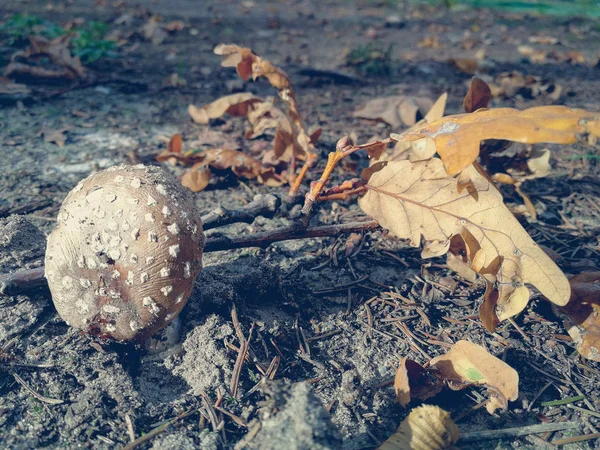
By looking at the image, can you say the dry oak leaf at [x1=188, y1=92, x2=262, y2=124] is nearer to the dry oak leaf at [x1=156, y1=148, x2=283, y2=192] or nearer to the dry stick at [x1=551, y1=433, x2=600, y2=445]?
the dry oak leaf at [x1=156, y1=148, x2=283, y2=192]

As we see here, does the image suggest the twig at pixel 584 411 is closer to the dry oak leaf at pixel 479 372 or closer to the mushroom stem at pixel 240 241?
the dry oak leaf at pixel 479 372

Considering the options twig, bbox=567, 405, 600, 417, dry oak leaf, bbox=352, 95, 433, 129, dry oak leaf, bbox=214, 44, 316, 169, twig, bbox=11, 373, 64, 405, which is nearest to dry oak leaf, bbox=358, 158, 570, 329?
twig, bbox=567, 405, 600, 417

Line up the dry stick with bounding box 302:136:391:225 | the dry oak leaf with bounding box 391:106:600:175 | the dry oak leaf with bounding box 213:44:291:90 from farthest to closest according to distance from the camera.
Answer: the dry oak leaf with bounding box 213:44:291:90 → the dry stick with bounding box 302:136:391:225 → the dry oak leaf with bounding box 391:106:600:175

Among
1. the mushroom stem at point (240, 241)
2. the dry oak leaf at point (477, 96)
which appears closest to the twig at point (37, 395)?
the mushroom stem at point (240, 241)

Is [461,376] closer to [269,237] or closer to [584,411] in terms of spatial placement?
[584,411]

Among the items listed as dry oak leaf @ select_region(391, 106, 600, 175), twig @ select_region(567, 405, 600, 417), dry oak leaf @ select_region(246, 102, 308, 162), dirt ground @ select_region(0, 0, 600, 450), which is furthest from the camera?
dry oak leaf @ select_region(246, 102, 308, 162)

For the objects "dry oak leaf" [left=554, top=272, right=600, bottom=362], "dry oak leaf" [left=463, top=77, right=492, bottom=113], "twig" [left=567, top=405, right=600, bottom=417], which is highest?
"dry oak leaf" [left=463, top=77, right=492, bottom=113]
